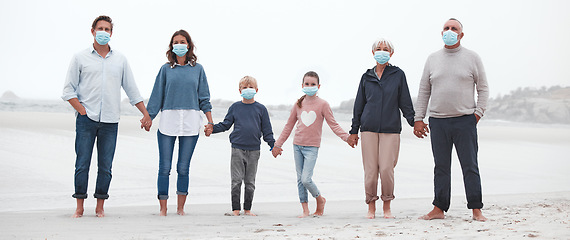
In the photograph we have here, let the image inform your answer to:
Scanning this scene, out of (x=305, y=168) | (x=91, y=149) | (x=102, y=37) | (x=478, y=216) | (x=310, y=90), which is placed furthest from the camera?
(x=310, y=90)

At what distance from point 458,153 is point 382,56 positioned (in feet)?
3.75

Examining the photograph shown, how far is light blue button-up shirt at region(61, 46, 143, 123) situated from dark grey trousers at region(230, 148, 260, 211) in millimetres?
1250

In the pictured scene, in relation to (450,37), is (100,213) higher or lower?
lower

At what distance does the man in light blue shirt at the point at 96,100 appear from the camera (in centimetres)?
541

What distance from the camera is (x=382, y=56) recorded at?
552cm

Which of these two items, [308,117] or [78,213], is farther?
[308,117]

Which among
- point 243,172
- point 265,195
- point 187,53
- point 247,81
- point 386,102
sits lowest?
point 265,195

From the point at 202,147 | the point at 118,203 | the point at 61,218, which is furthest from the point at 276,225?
the point at 202,147

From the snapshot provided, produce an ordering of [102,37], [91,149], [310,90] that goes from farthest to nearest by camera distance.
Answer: [310,90], [91,149], [102,37]

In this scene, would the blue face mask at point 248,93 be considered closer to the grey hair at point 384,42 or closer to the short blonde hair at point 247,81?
the short blonde hair at point 247,81

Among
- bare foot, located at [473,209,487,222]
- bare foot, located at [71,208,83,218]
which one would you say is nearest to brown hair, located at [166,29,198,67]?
bare foot, located at [71,208,83,218]

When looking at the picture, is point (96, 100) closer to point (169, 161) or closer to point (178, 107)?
point (178, 107)

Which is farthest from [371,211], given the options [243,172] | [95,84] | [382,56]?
[95,84]

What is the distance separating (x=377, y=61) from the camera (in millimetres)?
5578
